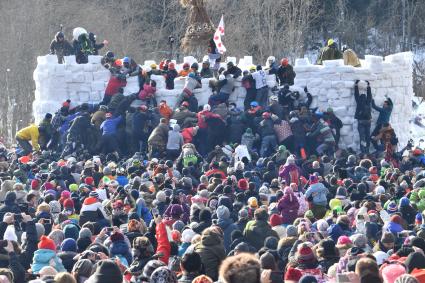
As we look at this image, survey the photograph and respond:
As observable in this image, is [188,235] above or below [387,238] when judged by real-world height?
below

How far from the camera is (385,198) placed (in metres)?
24.0

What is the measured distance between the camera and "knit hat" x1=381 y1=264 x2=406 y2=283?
14.8 metres

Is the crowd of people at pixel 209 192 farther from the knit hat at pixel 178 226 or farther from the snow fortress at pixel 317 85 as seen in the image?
the snow fortress at pixel 317 85

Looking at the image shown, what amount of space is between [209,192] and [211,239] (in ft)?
24.1

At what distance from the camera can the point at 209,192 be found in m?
24.8

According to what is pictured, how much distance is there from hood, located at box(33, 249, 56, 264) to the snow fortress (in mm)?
17989

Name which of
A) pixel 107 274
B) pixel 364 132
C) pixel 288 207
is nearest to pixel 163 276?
pixel 107 274

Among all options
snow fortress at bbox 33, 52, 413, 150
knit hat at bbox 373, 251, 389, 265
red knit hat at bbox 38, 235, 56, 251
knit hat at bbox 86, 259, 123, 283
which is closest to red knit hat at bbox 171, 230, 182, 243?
red knit hat at bbox 38, 235, 56, 251

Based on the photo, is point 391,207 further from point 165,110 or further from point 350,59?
point 350,59

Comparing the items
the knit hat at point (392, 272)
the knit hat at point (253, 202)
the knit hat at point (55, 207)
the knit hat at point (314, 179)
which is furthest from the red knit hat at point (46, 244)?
the knit hat at point (314, 179)

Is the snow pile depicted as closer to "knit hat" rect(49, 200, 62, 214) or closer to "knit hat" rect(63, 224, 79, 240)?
"knit hat" rect(49, 200, 62, 214)

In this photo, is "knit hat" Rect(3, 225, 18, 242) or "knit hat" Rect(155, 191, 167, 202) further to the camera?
"knit hat" Rect(155, 191, 167, 202)

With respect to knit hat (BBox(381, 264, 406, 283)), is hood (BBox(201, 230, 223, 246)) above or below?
below

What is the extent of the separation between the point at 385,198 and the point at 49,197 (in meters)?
5.13
